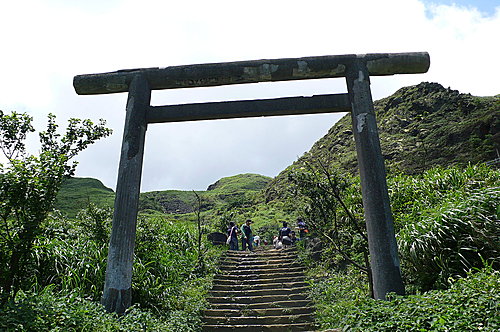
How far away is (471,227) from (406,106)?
105ft

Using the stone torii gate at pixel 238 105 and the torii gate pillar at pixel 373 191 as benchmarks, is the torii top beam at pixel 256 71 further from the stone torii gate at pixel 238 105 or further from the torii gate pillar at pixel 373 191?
the torii gate pillar at pixel 373 191

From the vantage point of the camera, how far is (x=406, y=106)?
33.6 m

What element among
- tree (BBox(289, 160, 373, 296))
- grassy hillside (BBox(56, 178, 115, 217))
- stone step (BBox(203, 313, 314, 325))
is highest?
grassy hillside (BBox(56, 178, 115, 217))

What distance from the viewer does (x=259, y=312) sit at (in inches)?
264

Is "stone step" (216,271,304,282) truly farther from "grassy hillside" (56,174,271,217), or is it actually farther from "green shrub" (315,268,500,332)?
"grassy hillside" (56,174,271,217)

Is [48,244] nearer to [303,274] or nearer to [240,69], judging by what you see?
[240,69]

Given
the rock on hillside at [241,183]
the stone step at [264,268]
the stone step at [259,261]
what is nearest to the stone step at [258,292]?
the stone step at [264,268]

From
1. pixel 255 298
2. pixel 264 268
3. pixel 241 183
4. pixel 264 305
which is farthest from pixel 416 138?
pixel 241 183

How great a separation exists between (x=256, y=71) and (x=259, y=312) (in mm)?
4546

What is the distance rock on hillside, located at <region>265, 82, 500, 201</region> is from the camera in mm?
19859

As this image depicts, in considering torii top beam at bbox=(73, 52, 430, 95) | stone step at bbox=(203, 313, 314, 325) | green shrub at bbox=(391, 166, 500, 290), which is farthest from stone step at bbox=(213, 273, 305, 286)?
torii top beam at bbox=(73, 52, 430, 95)

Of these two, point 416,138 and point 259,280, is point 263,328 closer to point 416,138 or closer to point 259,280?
point 259,280

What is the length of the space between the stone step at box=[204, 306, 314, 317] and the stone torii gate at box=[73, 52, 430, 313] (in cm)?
277

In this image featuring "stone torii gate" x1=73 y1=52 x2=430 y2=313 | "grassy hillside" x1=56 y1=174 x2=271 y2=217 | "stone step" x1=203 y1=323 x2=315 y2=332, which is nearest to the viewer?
"stone torii gate" x1=73 y1=52 x2=430 y2=313
